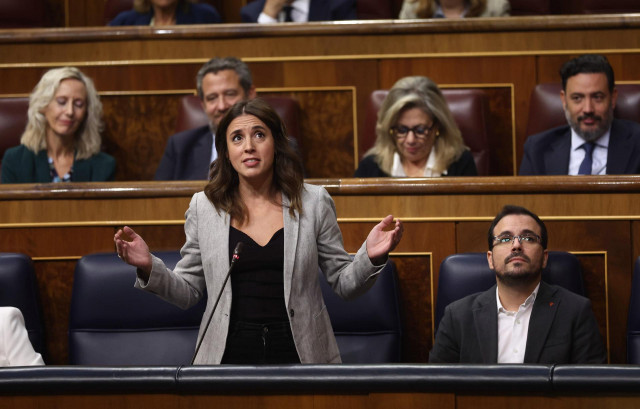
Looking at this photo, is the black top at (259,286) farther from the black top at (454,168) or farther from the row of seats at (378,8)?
the row of seats at (378,8)

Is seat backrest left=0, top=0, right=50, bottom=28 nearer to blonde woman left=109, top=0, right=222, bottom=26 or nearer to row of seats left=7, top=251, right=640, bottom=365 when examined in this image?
blonde woman left=109, top=0, right=222, bottom=26

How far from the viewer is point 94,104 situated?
1553 mm

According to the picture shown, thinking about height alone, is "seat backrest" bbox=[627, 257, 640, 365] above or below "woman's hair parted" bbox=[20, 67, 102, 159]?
below

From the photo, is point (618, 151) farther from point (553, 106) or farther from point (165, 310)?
point (165, 310)

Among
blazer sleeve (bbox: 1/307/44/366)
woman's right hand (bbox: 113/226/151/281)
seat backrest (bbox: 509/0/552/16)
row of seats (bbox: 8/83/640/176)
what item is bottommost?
blazer sleeve (bbox: 1/307/44/366)

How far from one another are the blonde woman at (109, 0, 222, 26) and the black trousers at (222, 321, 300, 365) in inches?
39.8

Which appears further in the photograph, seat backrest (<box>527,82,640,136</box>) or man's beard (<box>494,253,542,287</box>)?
seat backrest (<box>527,82,640,136</box>)

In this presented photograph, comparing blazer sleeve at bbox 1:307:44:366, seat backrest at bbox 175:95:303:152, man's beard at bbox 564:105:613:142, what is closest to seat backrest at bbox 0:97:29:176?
seat backrest at bbox 175:95:303:152

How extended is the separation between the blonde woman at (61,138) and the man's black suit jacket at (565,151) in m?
0.65

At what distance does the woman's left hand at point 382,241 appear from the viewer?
2.96 feet

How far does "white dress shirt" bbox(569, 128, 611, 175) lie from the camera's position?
4.64ft

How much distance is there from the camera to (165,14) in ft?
6.01

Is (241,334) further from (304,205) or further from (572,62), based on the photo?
(572,62)

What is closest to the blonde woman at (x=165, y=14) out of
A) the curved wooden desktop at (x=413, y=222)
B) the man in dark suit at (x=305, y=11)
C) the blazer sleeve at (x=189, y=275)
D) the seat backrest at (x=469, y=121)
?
the man in dark suit at (x=305, y=11)
